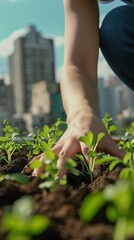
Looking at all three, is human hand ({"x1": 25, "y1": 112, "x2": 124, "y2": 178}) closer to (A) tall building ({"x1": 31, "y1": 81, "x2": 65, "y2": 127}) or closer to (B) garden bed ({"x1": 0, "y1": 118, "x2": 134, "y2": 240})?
(B) garden bed ({"x1": 0, "y1": 118, "x2": 134, "y2": 240})

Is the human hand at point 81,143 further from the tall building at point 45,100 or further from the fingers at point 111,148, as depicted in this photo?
the tall building at point 45,100

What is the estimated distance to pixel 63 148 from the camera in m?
0.90

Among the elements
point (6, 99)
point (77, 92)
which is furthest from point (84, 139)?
point (6, 99)

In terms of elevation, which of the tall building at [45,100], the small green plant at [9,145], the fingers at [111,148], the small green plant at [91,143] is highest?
the small green plant at [91,143]

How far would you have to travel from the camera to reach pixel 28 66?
50.0m

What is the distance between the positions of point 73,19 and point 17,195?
766mm

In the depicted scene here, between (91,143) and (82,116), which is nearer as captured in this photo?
(91,143)

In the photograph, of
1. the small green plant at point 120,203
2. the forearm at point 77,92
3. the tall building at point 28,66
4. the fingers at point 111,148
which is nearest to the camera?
the small green plant at point 120,203

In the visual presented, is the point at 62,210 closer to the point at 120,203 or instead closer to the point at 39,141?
the point at 120,203

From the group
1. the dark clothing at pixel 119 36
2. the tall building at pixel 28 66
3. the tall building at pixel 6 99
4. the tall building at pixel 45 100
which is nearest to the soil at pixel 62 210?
the dark clothing at pixel 119 36

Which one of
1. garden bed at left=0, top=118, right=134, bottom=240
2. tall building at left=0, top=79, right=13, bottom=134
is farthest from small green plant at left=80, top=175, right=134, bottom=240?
tall building at left=0, top=79, right=13, bottom=134

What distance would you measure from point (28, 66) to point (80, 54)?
49.5 m

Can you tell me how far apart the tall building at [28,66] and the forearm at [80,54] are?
155 feet

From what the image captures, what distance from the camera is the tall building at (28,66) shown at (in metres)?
49.1
